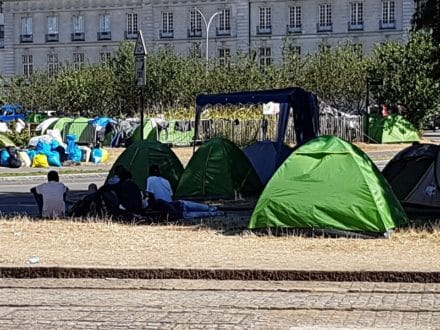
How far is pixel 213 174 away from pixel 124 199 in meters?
4.93

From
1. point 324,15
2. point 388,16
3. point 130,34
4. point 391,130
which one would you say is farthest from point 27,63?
point 391,130

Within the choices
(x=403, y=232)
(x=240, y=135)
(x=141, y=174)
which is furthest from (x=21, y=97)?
(x=403, y=232)

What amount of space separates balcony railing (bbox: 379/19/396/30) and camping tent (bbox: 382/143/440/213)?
7158 cm

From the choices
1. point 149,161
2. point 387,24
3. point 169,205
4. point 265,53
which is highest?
point 387,24

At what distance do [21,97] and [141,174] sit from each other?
199 ft

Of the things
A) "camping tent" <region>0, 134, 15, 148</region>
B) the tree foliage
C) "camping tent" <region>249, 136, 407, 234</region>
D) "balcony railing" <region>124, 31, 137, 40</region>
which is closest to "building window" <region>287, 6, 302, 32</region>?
"balcony railing" <region>124, 31, 137, 40</region>

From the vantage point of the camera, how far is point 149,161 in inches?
928

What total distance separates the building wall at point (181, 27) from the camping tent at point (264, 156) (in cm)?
6148

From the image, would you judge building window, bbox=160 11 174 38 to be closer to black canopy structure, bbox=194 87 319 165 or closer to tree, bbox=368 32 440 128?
tree, bbox=368 32 440 128

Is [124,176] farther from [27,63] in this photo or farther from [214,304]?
[27,63]

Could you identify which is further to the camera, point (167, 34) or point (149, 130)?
point (167, 34)

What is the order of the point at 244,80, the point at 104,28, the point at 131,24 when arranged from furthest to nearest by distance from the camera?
the point at 104,28, the point at 131,24, the point at 244,80

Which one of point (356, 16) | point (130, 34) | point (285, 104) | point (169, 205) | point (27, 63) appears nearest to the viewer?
point (169, 205)

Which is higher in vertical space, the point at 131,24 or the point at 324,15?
the point at 324,15
